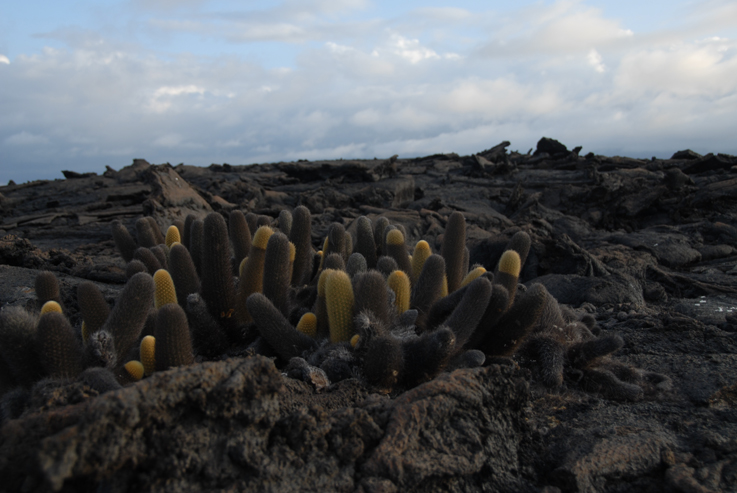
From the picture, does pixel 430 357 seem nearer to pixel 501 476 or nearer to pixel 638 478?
pixel 501 476

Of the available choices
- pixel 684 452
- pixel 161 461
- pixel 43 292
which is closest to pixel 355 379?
pixel 161 461

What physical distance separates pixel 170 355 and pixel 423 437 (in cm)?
123

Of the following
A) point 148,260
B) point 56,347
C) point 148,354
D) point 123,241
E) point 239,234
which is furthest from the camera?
point 123,241

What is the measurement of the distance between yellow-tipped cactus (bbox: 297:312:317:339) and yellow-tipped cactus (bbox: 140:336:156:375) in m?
0.81

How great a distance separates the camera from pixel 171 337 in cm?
211

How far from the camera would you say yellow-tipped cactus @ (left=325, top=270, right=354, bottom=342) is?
2.53 metres

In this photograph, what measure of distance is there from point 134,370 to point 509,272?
7.22 feet

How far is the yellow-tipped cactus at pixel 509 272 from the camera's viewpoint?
290cm

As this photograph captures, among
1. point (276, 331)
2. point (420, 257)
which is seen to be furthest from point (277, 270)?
point (420, 257)

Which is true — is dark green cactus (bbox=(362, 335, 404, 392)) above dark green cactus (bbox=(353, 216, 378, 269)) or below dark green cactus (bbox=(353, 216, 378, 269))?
below

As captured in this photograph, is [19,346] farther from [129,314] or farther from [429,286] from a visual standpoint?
[429,286]

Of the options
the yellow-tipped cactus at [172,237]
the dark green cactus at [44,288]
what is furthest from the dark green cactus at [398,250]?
the dark green cactus at [44,288]

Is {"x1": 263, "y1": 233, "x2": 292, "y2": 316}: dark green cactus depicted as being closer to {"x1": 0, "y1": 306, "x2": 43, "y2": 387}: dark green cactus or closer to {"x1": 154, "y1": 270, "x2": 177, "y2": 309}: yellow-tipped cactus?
{"x1": 154, "y1": 270, "x2": 177, "y2": 309}: yellow-tipped cactus

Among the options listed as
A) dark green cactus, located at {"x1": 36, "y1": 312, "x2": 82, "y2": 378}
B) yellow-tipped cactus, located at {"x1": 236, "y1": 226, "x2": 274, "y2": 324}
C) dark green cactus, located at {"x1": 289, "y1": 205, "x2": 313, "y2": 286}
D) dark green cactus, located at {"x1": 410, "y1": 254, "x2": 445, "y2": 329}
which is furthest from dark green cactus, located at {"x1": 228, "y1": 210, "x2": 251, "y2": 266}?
dark green cactus, located at {"x1": 36, "y1": 312, "x2": 82, "y2": 378}
